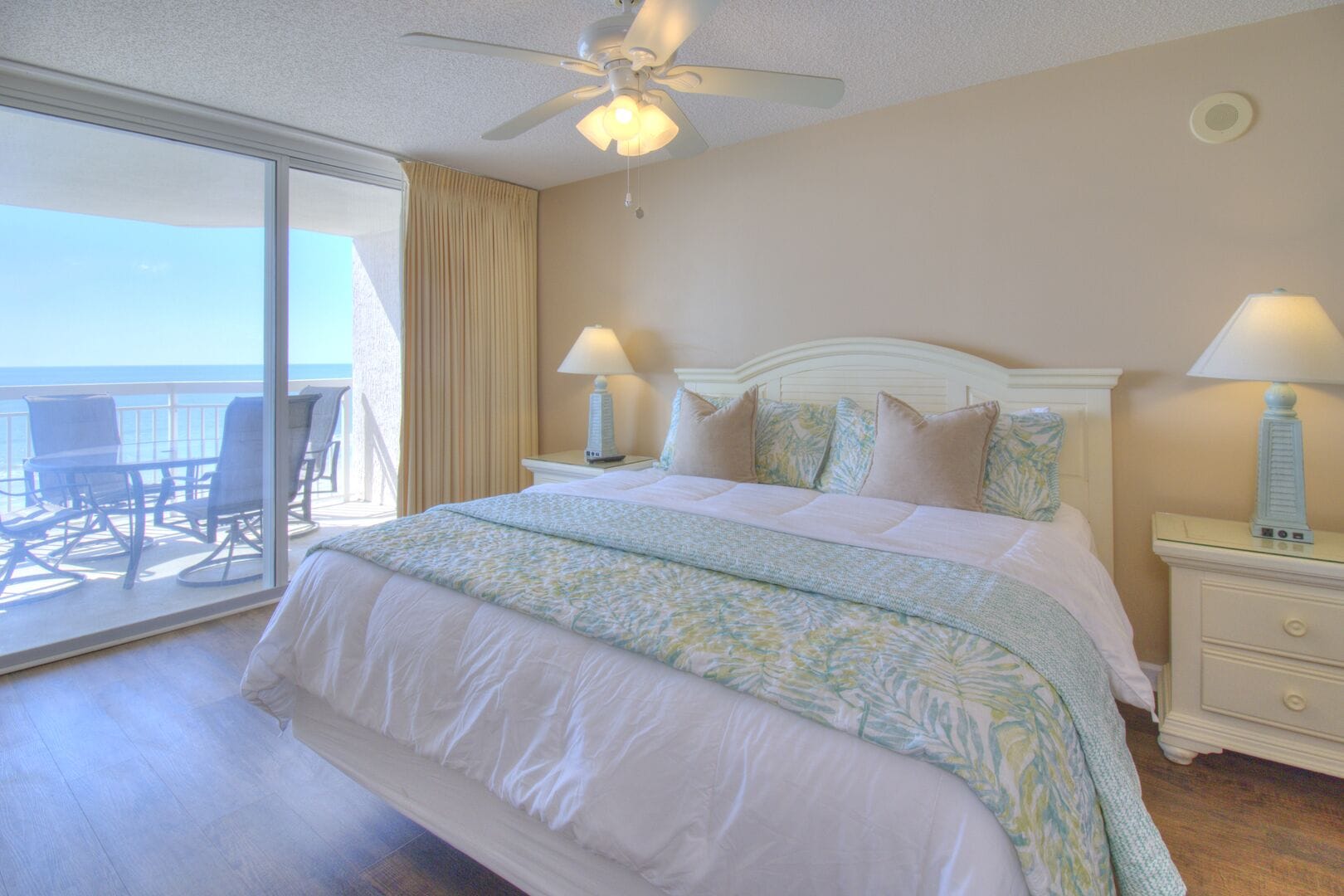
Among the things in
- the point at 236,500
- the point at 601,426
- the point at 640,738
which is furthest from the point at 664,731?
the point at 236,500

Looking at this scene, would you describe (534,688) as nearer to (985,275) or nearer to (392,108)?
(985,275)

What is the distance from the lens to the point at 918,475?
2285 mm

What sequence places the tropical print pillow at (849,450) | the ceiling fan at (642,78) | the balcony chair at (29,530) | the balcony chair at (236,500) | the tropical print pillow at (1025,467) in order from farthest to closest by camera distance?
the balcony chair at (236,500)
the balcony chair at (29,530)
the tropical print pillow at (849,450)
the tropical print pillow at (1025,467)
the ceiling fan at (642,78)

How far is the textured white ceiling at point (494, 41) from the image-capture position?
2.11 meters

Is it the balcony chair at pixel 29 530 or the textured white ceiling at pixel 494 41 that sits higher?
the textured white ceiling at pixel 494 41

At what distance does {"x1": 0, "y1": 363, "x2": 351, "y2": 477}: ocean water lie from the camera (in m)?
2.64

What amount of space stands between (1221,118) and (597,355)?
2.72 m

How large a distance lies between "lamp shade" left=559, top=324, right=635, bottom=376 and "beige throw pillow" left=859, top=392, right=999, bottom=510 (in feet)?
5.45

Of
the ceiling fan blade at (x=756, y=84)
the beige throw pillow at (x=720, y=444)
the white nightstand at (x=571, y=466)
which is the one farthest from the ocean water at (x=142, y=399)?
the ceiling fan blade at (x=756, y=84)

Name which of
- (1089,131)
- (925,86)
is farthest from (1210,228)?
(925,86)

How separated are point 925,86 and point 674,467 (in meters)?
1.89

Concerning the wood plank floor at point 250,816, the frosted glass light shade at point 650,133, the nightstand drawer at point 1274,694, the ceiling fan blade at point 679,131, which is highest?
the ceiling fan blade at point 679,131

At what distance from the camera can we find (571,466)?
353 cm

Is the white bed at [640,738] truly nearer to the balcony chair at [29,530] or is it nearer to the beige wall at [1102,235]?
→ the beige wall at [1102,235]
